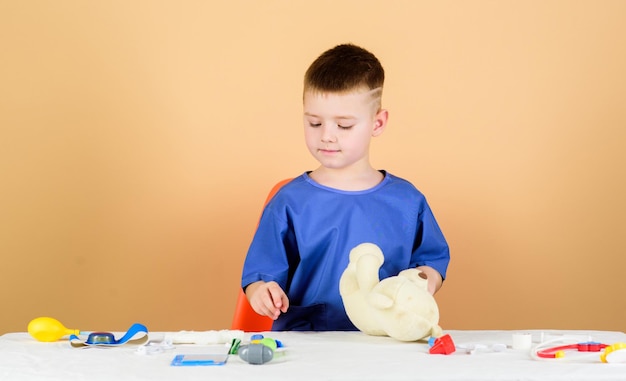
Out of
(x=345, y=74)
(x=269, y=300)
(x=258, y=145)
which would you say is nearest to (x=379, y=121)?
(x=345, y=74)

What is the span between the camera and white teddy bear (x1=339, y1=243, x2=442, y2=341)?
1.32m

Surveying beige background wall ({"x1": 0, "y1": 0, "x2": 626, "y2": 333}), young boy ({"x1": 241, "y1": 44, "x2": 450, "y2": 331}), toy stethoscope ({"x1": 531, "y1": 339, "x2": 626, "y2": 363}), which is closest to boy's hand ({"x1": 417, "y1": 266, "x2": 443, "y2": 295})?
young boy ({"x1": 241, "y1": 44, "x2": 450, "y2": 331})

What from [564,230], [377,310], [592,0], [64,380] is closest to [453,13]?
[592,0]

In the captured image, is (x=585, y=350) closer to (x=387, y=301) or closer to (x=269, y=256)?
(x=387, y=301)

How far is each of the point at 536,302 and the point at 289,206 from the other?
98 cm

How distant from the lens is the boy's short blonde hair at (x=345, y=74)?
1675 millimetres

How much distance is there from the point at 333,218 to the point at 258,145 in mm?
734

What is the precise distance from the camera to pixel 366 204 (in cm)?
172

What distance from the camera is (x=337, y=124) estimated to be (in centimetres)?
167

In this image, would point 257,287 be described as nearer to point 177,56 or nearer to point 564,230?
point 177,56

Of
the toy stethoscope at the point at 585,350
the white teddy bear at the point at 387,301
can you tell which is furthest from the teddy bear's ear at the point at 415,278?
the toy stethoscope at the point at 585,350

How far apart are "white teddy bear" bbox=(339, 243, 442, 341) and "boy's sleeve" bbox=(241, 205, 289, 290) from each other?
29cm

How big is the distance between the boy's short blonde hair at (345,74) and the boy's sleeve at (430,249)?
0.80ft

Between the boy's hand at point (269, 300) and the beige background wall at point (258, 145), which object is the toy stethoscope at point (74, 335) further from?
the beige background wall at point (258, 145)
